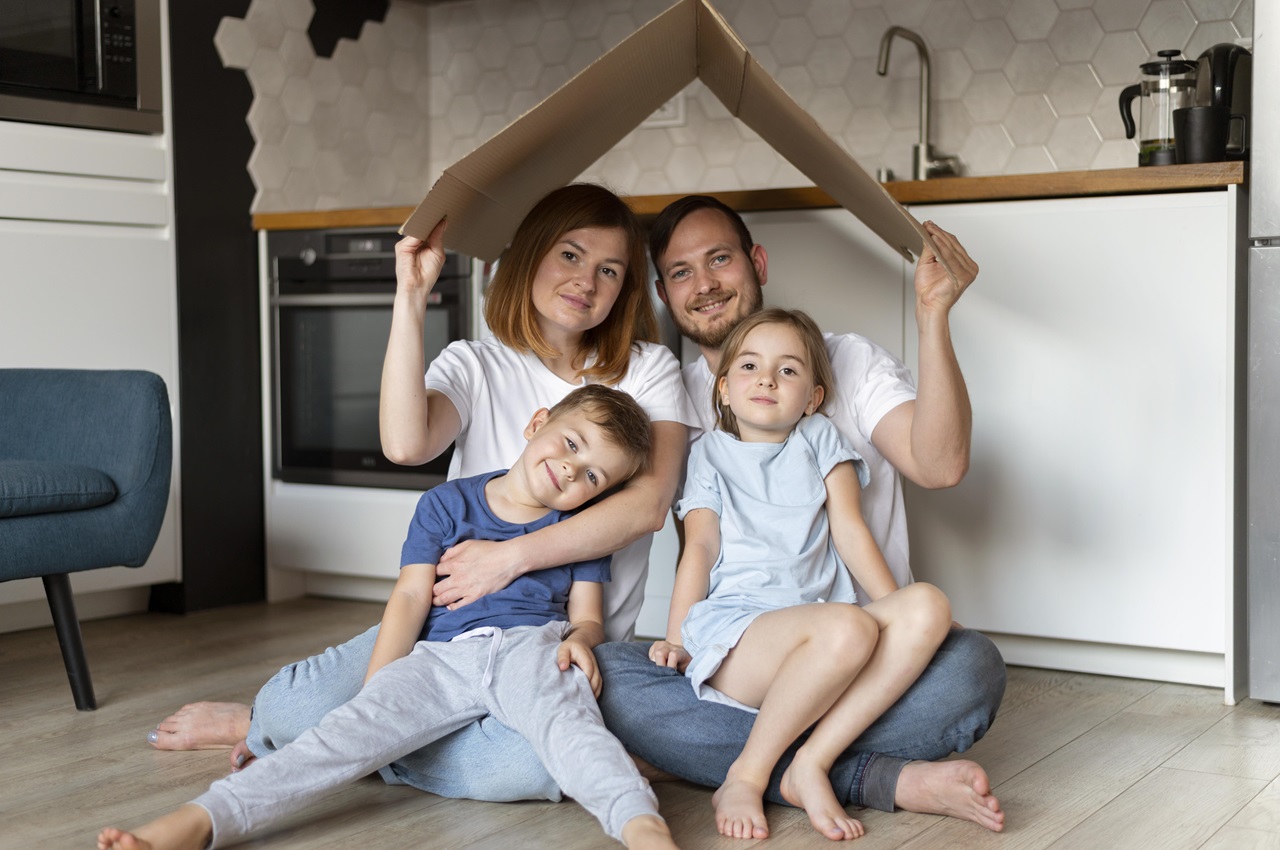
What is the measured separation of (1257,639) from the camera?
7.00 ft

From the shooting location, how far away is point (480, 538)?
182 cm

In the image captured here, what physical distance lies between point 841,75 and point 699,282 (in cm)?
130

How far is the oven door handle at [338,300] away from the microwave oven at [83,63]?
47 centimetres

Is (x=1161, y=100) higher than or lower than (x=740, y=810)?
higher

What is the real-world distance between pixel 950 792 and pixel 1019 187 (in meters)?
1.17

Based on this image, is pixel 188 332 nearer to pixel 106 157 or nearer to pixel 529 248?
pixel 106 157

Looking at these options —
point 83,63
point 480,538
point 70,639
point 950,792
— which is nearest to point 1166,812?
point 950,792

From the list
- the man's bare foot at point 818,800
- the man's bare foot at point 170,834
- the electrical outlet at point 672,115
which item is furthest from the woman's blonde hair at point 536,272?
the electrical outlet at point 672,115

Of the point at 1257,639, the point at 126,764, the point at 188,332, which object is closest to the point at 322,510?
the point at 188,332

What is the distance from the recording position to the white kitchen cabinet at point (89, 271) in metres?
2.67

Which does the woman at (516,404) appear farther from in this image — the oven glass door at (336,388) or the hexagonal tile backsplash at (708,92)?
the oven glass door at (336,388)

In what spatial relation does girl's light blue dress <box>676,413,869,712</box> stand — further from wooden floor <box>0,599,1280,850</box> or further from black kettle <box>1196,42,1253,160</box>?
black kettle <box>1196,42,1253,160</box>

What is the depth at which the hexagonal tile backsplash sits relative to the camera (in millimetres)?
2898

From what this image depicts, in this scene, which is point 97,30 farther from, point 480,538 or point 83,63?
point 480,538
